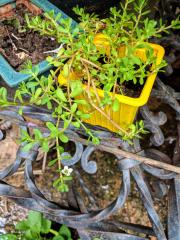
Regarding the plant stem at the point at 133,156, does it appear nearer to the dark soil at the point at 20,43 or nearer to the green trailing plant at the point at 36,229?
the dark soil at the point at 20,43

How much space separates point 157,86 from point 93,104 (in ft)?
1.41

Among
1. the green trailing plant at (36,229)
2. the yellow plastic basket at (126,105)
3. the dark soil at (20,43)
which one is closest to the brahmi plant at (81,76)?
the yellow plastic basket at (126,105)

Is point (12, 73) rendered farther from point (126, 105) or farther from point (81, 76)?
point (126, 105)

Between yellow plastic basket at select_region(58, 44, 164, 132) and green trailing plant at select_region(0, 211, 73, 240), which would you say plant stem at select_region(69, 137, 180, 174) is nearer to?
yellow plastic basket at select_region(58, 44, 164, 132)

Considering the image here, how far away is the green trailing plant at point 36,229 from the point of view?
1.54 meters

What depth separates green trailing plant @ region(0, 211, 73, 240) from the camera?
1.54 meters

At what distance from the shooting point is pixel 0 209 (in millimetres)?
1701

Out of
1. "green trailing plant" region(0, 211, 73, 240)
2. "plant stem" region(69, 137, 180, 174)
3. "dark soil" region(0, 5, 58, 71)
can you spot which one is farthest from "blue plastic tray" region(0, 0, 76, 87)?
"green trailing plant" region(0, 211, 73, 240)

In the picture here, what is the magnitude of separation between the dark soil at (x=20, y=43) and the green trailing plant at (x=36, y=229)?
643 millimetres

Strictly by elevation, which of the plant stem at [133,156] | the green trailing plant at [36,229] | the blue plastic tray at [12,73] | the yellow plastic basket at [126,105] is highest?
the blue plastic tray at [12,73]

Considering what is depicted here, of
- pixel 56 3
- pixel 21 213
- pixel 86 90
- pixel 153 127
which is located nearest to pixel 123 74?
pixel 86 90

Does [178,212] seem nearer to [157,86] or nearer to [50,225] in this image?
[157,86]

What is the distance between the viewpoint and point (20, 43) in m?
1.23

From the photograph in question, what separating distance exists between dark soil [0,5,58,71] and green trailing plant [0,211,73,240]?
2.11 ft
